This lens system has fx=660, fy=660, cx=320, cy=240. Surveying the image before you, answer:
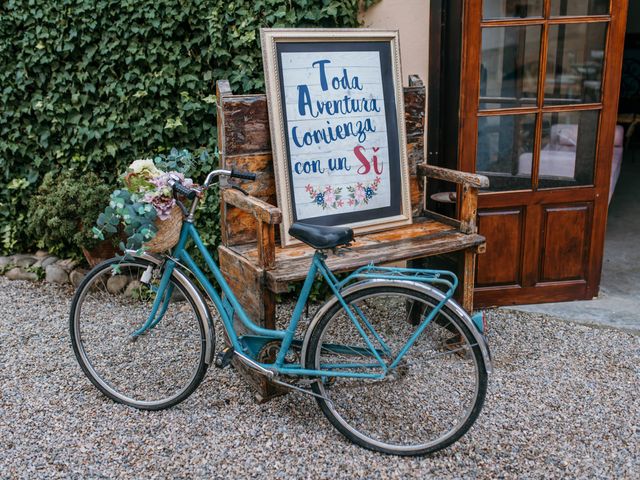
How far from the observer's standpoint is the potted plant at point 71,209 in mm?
4379

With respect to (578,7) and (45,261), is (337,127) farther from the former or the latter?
(45,261)

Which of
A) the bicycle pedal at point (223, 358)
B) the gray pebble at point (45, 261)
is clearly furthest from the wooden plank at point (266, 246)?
the gray pebble at point (45, 261)

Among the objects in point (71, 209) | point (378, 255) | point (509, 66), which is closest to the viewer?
point (378, 255)

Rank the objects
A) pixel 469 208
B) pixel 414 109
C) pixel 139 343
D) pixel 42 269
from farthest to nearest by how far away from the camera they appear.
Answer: pixel 42 269
pixel 414 109
pixel 139 343
pixel 469 208

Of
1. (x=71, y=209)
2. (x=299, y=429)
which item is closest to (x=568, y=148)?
(x=299, y=429)

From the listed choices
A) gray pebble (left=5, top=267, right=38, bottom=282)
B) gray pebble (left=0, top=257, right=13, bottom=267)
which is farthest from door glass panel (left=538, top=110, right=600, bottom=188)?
gray pebble (left=0, top=257, right=13, bottom=267)

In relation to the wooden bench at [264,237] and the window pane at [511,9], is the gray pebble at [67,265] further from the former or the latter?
the window pane at [511,9]

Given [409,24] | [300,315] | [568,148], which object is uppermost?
[409,24]

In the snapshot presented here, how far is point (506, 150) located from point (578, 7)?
88 cm

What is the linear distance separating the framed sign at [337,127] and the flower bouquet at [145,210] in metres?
0.62

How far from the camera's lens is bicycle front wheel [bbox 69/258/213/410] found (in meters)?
3.00

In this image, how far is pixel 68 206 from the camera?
439 centimetres

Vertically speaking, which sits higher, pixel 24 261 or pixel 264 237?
pixel 264 237

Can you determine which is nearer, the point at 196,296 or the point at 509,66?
the point at 196,296
